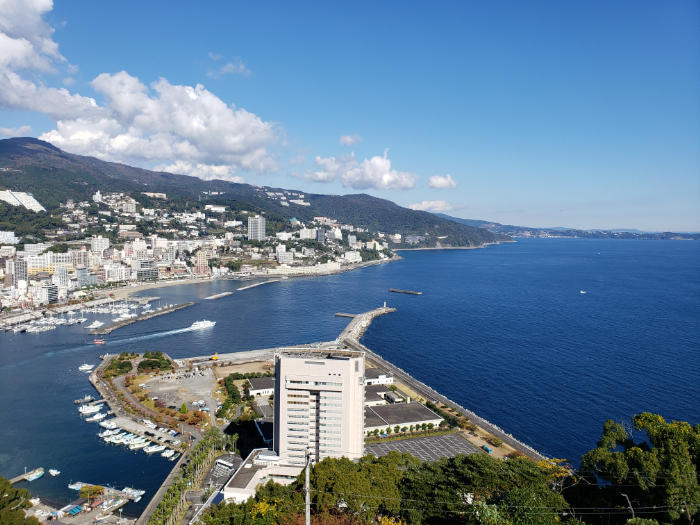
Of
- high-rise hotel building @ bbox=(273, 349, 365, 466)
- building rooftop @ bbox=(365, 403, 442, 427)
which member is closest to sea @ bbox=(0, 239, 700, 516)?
building rooftop @ bbox=(365, 403, 442, 427)

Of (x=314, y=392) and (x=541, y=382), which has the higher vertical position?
(x=314, y=392)

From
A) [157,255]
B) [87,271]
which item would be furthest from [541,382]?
[157,255]

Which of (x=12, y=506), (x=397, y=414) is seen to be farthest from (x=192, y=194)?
(x=12, y=506)

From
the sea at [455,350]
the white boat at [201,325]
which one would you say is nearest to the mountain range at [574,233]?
the sea at [455,350]

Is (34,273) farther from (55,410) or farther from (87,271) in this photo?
(55,410)

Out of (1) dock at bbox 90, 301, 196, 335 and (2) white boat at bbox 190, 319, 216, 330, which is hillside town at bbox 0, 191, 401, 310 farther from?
(2) white boat at bbox 190, 319, 216, 330
